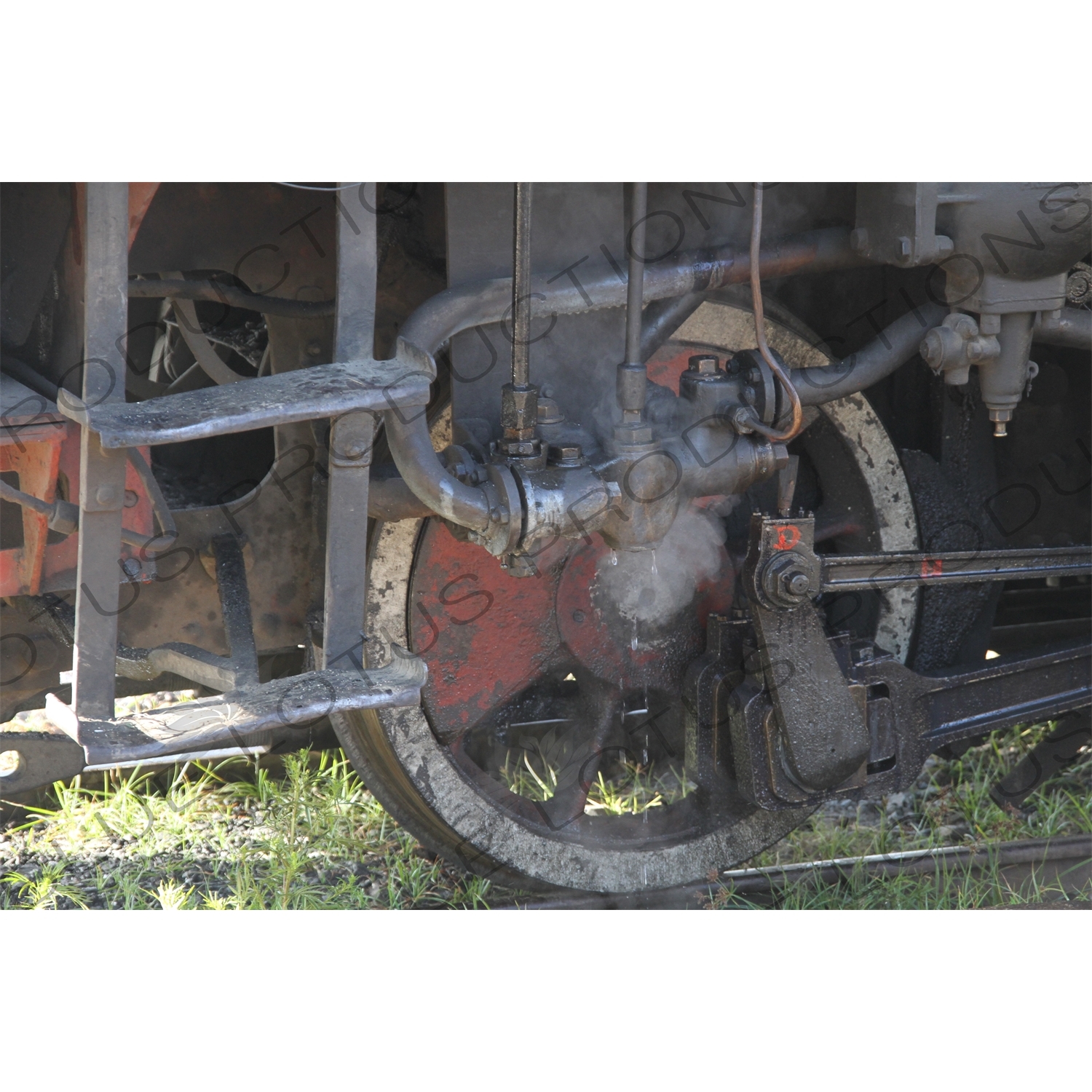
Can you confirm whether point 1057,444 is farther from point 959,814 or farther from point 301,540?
point 301,540

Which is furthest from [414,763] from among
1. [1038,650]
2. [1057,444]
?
[1057,444]

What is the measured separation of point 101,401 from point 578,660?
4.01ft

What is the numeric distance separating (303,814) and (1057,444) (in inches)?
83.4

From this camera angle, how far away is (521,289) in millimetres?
2193

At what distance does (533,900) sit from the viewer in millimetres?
2844

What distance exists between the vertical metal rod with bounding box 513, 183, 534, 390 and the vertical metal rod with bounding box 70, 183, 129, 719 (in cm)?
62

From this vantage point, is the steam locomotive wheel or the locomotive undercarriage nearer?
the locomotive undercarriage

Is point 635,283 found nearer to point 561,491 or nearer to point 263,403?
point 561,491

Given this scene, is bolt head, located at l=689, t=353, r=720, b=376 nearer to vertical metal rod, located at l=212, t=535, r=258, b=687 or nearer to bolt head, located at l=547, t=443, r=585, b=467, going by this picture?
bolt head, located at l=547, t=443, r=585, b=467

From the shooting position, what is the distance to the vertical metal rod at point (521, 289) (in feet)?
7.02

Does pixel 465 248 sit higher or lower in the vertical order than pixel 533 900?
higher

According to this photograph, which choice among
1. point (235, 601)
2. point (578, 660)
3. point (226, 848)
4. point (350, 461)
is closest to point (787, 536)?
point (578, 660)

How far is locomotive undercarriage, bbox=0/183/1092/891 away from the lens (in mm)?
2082

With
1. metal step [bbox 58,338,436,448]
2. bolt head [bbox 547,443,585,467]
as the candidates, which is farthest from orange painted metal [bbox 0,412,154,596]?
bolt head [bbox 547,443,585,467]
